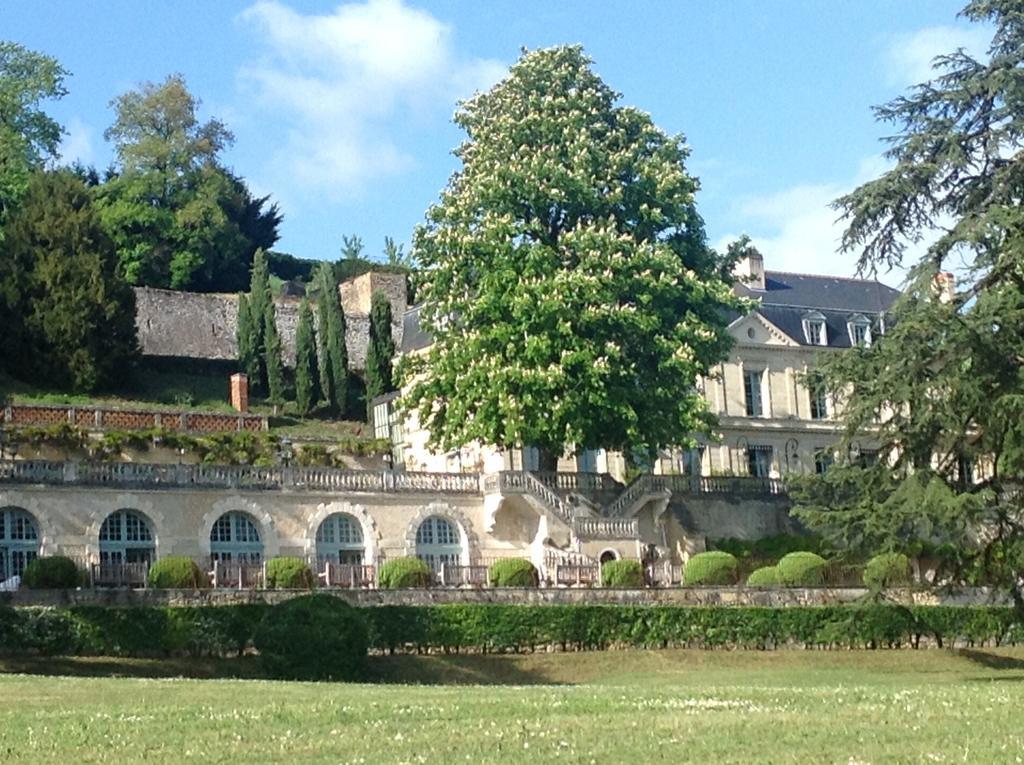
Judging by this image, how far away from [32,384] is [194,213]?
56.7 ft

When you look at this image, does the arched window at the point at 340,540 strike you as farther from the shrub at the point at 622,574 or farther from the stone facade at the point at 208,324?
the stone facade at the point at 208,324

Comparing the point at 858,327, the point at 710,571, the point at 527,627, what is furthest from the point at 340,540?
the point at 858,327

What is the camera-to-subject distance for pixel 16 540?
130 ft

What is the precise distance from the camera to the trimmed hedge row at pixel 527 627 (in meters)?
32.5

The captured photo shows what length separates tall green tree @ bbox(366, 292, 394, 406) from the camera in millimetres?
60531

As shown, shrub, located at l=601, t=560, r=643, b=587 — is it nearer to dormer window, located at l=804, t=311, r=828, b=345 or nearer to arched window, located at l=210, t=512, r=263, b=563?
arched window, located at l=210, t=512, r=263, b=563

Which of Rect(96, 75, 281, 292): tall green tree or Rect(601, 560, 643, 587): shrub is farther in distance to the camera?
Rect(96, 75, 281, 292): tall green tree

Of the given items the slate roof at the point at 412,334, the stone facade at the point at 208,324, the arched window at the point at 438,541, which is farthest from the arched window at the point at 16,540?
the slate roof at the point at 412,334

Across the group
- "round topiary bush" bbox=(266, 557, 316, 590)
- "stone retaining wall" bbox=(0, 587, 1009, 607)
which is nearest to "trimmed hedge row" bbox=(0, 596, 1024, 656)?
"stone retaining wall" bbox=(0, 587, 1009, 607)

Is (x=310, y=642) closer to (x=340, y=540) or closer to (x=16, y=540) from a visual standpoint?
(x=16, y=540)

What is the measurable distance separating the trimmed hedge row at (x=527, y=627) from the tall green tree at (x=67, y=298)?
2435 centimetres

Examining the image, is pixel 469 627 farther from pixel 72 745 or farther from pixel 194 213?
A: pixel 194 213

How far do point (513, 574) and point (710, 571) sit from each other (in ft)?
17.9

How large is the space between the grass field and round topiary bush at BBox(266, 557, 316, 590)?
13207 millimetres
